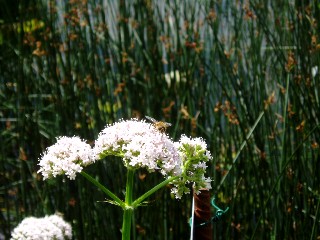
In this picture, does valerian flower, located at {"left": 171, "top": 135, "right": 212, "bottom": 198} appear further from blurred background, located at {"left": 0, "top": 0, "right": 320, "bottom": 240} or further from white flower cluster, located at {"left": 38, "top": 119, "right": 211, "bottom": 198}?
Answer: blurred background, located at {"left": 0, "top": 0, "right": 320, "bottom": 240}

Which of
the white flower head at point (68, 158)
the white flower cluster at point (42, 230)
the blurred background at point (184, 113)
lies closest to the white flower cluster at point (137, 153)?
the white flower head at point (68, 158)

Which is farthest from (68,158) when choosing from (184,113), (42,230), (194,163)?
(184,113)

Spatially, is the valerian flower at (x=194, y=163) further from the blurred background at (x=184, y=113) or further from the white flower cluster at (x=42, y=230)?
the blurred background at (x=184, y=113)

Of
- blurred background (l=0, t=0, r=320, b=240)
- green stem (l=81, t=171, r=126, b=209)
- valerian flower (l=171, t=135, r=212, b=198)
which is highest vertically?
blurred background (l=0, t=0, r=320, b=240)

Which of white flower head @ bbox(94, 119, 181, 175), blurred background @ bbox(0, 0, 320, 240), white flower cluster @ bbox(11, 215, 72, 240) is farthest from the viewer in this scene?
blurred background @ bbox(0, 0, 320, 240)

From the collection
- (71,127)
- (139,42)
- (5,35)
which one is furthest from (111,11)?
(5,35)

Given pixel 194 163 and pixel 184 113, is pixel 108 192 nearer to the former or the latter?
pixel 194 163

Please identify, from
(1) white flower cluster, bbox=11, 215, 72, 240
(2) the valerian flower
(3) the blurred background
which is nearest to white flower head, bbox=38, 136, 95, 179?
(2) the valerian flower
